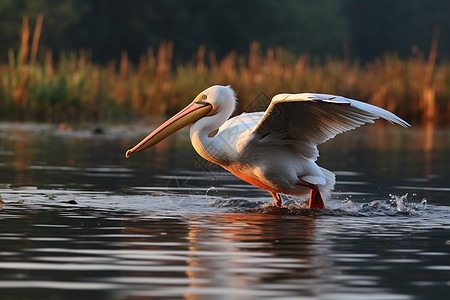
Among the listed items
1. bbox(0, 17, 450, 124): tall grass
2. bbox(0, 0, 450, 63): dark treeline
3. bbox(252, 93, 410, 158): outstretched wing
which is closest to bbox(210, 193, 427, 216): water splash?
bbox(252, 93, 410, 158): outstretched wing

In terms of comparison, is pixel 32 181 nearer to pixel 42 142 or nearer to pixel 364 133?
pixel 42 142

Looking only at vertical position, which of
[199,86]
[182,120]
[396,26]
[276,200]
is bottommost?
[276,200]

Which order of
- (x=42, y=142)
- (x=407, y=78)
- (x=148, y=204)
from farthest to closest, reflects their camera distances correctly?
(x=407, y=78) < (x=42, y=142) < (x=148, y=204)

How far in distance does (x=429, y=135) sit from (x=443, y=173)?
8.61 metres

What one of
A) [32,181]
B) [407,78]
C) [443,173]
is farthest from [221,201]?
[407,78]

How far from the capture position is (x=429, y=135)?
20438 mm

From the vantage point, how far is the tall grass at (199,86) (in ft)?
70.8

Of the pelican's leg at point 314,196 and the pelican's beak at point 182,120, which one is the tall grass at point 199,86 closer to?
the pelican's beak at point 182,120

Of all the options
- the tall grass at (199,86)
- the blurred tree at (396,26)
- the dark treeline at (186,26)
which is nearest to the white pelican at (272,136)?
the tall grass at (199,86)

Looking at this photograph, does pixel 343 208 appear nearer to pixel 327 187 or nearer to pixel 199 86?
pixel 327 187

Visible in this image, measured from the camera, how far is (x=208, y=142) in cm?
802

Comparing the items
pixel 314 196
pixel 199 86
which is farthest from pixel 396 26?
pixel 314 196

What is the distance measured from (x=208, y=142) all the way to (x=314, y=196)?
3.20 ft

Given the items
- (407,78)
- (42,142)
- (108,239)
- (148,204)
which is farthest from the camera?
(407,78)
